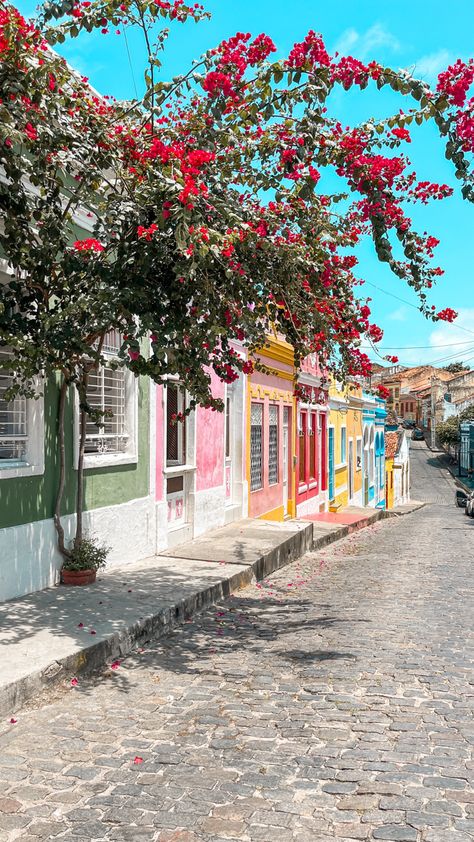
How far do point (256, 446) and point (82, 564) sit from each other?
769 centimetres

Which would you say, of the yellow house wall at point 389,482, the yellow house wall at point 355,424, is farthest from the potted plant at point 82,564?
the yellow house wall at point 389,482

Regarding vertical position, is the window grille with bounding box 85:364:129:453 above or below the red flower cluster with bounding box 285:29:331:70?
below

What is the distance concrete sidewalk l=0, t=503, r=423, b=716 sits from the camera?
5.01 m

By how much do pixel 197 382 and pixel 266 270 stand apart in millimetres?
1189

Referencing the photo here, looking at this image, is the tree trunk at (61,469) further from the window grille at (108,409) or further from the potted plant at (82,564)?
the window grille at (108,409)

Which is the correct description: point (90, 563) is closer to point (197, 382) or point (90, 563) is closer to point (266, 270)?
point (197, 382)

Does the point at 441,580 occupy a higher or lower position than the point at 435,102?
lower

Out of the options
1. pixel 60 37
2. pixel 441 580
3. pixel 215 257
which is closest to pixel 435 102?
pixel 215 257

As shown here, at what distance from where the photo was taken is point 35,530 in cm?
705

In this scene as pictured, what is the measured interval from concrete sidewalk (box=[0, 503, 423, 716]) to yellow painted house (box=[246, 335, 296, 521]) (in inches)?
136

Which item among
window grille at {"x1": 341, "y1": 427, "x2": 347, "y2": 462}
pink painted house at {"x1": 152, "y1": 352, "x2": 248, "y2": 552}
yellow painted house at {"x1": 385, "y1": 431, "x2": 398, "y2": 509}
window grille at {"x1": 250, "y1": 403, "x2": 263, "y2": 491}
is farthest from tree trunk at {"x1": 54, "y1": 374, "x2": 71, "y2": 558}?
yellow painted house at {"x1": 385, "y1": 431, "x2": 398, "y2": 509}

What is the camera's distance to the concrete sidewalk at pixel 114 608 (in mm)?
5012

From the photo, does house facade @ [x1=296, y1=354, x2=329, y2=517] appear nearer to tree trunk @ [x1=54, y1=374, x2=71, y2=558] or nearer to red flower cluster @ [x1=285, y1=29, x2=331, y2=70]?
tree trunk @ [x1=54, y1=374, x2=71, y2=558]

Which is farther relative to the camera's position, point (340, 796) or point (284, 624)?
point (284, 624)
